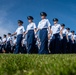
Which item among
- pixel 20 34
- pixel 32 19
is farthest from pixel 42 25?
pixel 20 34

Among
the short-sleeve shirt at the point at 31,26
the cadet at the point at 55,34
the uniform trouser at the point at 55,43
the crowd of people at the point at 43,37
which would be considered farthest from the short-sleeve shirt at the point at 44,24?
the uniform trouser at the point at 55,43

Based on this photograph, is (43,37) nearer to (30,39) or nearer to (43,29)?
(43,29)

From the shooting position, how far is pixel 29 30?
1798 centimetres

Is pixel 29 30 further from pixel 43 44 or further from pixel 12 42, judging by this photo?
pixel 12 42

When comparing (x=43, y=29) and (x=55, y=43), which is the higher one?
(x=43, y=29)

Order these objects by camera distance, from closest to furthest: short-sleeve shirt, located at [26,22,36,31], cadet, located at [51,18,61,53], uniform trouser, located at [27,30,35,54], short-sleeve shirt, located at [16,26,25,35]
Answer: short-sleeve shirt, located at [26,22,36,31] → uniform trouser, located at [27,30,35,54] → cadet, located at [51,18,61,53] → short-sleeve shirt, located at [16,26,25,35]

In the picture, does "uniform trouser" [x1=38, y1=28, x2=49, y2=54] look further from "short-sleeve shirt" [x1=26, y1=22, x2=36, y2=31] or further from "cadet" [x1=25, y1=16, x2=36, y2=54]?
"short-sleeve shirt" [x1=26, y1=22, x2=36, y2=31]

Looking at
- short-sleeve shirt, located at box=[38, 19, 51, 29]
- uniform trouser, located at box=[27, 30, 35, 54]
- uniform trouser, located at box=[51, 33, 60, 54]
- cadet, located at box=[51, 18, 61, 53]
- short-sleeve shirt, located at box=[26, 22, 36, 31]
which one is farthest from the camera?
uniform trouser, located at box=[51, 33, 60, 54]

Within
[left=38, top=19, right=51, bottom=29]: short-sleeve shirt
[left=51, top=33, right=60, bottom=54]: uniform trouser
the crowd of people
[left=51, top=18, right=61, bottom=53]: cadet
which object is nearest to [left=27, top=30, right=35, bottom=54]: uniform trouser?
the crowd of people

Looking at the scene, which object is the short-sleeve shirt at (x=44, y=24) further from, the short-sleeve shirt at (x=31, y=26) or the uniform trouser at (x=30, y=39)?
the uniform trouser at (x=30, y=39)

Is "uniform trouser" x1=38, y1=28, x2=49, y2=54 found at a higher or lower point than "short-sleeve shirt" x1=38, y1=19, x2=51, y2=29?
lower

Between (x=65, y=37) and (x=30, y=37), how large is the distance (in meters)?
5.85

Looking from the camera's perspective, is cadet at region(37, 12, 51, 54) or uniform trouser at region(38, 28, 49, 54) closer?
cadet at region(37, 12, 51, 54)

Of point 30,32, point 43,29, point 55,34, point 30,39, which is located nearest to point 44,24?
point 43,29
